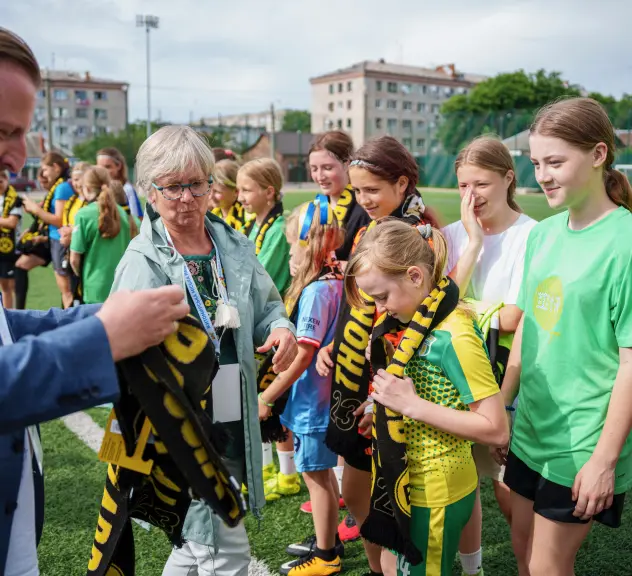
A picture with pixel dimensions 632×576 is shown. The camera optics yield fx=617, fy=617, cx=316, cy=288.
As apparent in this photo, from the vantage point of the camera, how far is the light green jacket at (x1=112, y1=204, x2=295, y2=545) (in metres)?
2.20

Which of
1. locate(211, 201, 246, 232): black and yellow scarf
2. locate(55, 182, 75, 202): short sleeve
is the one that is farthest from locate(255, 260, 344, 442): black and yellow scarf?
locate(55, 182, 75, 202): short sleeve

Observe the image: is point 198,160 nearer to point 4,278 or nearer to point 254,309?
point 254,309

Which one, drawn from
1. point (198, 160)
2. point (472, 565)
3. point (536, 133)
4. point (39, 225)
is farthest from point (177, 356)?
point (39, 225)

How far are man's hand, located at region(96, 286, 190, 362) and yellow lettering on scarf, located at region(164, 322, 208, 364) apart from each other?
17cm

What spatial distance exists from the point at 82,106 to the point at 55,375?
104331mm

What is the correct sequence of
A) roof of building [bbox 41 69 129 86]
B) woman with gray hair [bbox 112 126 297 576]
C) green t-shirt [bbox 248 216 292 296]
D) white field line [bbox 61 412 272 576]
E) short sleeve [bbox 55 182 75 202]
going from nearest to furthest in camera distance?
woman with gray hair [bbox 112 126 297 576] → green t-shirt [bbox 248 216 292 296] → white field line [bbox 61 412 272 576] → short sleeve [bbox 55 182 75 202] → roof of building [bbox 41 69 129 86]

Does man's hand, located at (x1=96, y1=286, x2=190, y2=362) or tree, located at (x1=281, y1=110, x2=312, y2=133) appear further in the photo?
tree, located at (x1=281, y1=110, x2=312, y2=133)

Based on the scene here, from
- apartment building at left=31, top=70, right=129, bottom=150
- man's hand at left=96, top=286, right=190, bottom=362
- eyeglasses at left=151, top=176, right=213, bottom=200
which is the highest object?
apartment building at left=31, top=70, right=129, bottom=150

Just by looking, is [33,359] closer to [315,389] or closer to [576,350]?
[576,350]

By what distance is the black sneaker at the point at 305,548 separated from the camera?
3.23 meters

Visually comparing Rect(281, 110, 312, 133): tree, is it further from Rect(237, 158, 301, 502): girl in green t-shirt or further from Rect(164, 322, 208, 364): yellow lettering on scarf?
Rect(164, 322, 208, 364): yellow lettering on scarf

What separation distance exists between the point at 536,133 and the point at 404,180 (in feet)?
3.22

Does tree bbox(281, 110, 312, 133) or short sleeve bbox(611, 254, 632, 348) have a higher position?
tree bbox(281, 110, 312, 133)

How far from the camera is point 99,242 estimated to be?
5.76m
